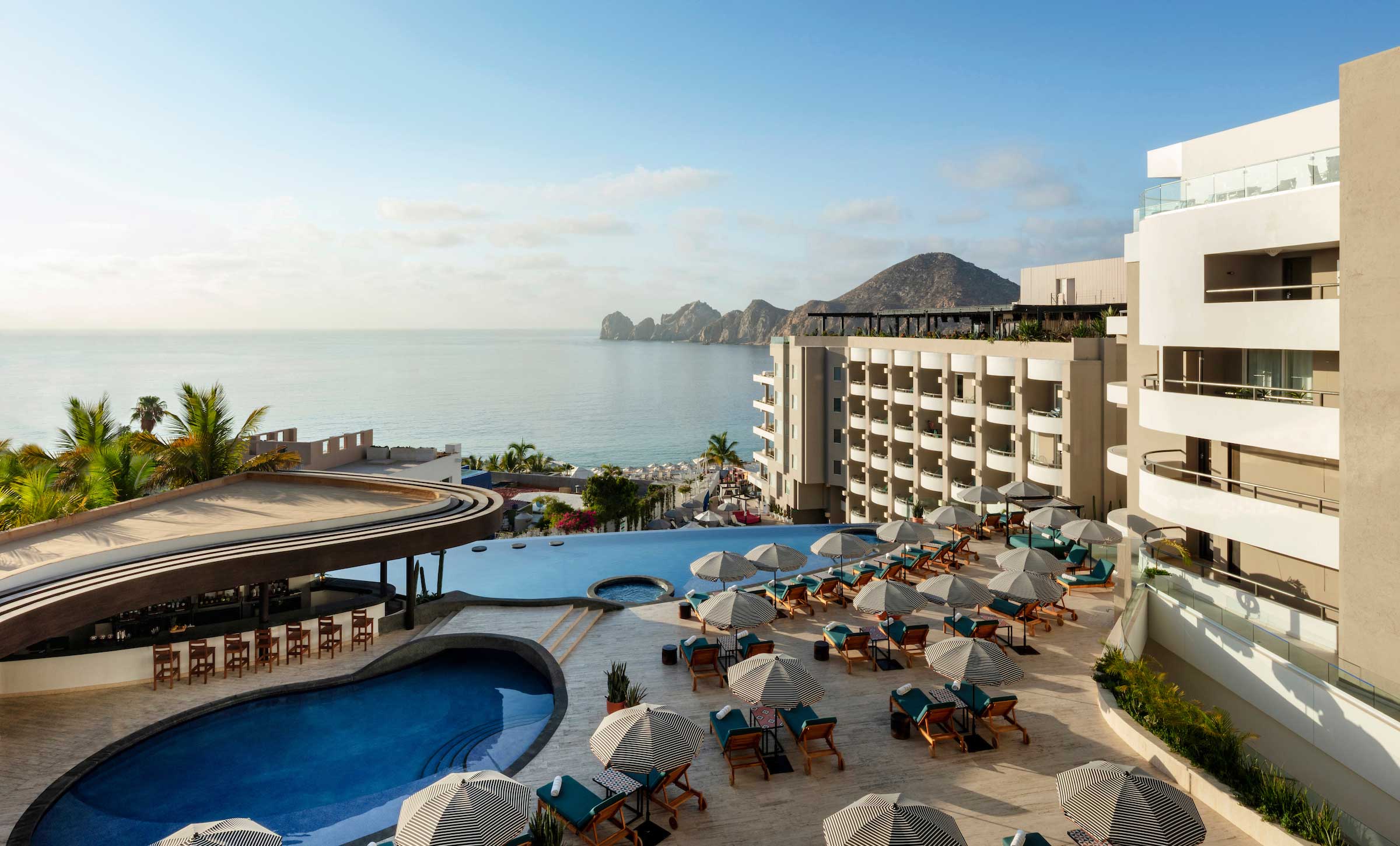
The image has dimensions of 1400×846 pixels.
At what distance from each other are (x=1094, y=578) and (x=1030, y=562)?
352cm

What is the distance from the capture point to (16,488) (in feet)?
67.6

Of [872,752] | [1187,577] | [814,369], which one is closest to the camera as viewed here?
[872,752]

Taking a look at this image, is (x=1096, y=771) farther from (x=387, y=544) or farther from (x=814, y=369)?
(x=814, y=369)

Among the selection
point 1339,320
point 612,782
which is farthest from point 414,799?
point 1339,320

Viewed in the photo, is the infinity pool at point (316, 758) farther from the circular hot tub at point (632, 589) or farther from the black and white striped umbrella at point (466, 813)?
the circular hot tub at point (632, 589)

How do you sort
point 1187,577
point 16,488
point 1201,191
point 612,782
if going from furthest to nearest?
point 16,488 → point 1201,191 → point 1187,577 → point 612,782

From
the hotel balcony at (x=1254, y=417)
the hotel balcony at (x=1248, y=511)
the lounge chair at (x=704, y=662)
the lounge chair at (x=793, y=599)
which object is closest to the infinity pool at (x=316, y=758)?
the lounge chair at (x=704, y=662)

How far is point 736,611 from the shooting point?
16.2 m

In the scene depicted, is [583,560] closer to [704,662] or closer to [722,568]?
[722,568]

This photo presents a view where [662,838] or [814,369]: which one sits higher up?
[814,369]

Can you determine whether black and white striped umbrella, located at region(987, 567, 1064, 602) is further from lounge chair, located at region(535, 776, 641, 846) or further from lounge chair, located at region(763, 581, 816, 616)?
lounge chair, located at region(535, 776, 641, 846)

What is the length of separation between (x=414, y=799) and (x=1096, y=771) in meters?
8.31

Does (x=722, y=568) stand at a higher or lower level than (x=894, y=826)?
higher

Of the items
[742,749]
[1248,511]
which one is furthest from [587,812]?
[1248,511]
